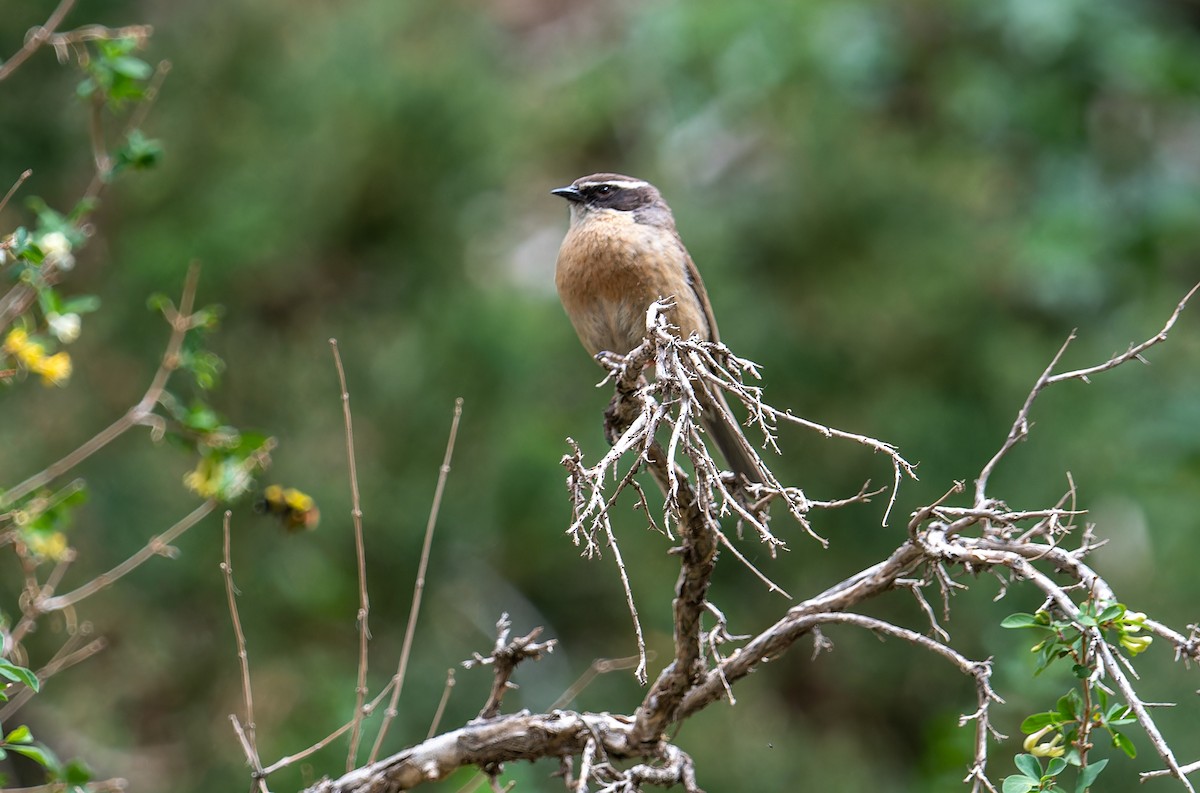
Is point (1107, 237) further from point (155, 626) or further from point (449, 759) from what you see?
point (449, 759)

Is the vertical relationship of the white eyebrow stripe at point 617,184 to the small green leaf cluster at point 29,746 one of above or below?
above

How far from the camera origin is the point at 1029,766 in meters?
2.37

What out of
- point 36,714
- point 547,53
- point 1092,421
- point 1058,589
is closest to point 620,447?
point 1058,589

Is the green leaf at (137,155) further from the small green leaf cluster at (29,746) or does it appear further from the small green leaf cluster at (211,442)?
the small green leaf cluster at (29,746)

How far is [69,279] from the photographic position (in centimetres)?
725

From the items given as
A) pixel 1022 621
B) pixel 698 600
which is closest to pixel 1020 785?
pixel 1022 621

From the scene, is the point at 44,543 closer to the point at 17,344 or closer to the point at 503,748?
the point at 17,344

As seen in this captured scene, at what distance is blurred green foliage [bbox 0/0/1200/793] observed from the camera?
24.0 feet

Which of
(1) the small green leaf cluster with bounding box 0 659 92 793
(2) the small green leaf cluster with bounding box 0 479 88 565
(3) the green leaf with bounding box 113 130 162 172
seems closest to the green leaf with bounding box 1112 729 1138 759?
(1) the small green leaf cluster with bounding box 0 659 92 793

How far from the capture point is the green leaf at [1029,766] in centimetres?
236

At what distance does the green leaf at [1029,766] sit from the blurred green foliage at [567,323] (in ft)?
12.5

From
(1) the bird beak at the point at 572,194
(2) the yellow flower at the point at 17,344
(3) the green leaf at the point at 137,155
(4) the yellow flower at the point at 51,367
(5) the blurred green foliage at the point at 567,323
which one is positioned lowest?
(5) the blurred green foliage at the point at 567,323

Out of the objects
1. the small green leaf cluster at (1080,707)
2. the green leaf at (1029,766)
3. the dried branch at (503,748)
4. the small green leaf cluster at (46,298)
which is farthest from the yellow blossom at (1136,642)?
the small green leaf cluster at (46,298)

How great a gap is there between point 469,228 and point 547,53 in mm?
4366
